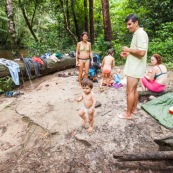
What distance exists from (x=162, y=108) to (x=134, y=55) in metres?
1.73

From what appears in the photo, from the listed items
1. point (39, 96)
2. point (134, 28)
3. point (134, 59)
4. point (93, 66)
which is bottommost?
point (39, 96)

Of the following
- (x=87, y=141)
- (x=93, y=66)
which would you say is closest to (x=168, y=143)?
(x=87, y=141)

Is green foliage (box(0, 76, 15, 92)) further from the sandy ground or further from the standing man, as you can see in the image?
the standing man

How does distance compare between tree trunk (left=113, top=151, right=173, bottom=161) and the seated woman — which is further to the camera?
the seated woman

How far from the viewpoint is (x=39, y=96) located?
613cm

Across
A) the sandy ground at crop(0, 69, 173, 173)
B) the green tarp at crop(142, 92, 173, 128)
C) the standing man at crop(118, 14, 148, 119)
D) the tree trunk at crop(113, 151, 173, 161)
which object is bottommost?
the sandy ground at crop(0, 69, 173, 173)

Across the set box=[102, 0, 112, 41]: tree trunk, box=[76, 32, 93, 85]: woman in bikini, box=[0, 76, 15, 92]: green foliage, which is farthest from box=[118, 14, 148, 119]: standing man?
box=[102, 0, 112, 41]: tree trunk

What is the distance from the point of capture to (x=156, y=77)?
5.46 metres

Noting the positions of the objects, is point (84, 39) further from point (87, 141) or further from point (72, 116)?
point (87, 141)

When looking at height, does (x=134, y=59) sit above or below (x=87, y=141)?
above

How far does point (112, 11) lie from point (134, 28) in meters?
15.6

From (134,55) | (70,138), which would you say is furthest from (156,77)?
(70,138)

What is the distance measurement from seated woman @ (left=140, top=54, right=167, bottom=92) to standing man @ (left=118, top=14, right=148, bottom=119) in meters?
1.51

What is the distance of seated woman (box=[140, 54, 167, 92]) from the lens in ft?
17.5
